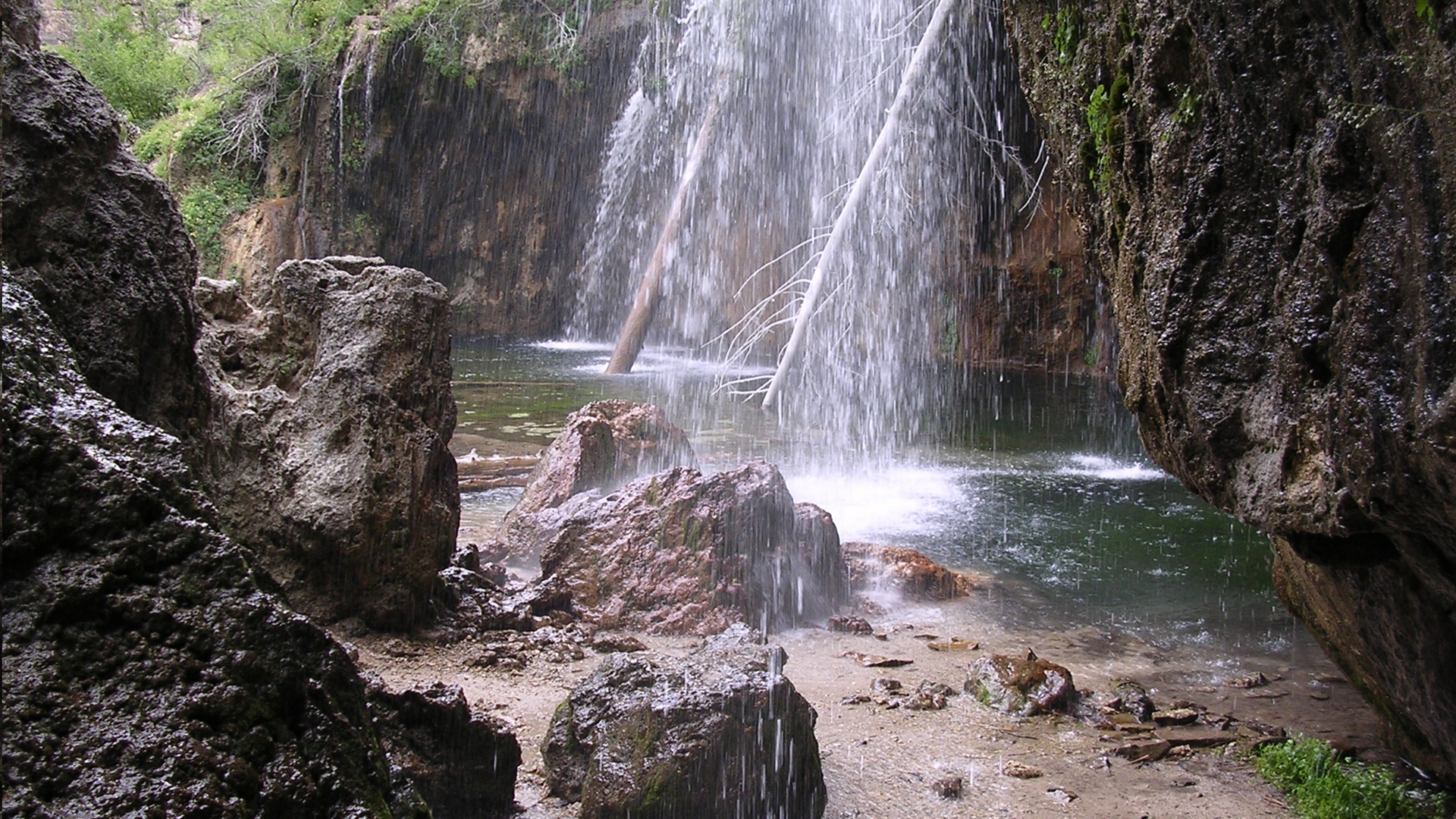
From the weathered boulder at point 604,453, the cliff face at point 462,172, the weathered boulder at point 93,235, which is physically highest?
the cliff face at point 462,172

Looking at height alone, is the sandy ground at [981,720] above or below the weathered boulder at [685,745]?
below

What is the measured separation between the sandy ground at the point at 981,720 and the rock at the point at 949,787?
30 millimetres

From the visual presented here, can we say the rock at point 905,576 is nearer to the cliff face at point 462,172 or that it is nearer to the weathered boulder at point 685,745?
the weathered boulder at point 685,745

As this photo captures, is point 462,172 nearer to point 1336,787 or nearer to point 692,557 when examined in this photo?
point 692,557

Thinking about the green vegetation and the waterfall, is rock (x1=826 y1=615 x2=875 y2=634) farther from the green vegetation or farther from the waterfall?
the waterfall

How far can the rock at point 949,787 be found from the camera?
3.33 m

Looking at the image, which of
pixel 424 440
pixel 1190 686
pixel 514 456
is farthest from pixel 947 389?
pixel 424 440

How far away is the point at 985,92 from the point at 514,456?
8481 millimetres

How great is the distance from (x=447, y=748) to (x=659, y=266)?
13435 millimetres

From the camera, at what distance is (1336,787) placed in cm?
327

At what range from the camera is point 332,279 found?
4508 millimetres

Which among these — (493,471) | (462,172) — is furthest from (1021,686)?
(462,172)

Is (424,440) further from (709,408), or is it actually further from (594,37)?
(594,37)

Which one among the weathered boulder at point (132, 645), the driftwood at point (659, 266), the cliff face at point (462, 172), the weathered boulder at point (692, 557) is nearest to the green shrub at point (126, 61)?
the cliff face at point (462, 172)
